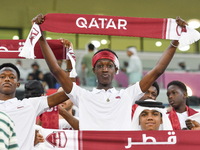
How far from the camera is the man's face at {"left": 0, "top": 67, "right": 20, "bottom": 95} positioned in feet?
11.1

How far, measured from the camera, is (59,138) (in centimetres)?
318

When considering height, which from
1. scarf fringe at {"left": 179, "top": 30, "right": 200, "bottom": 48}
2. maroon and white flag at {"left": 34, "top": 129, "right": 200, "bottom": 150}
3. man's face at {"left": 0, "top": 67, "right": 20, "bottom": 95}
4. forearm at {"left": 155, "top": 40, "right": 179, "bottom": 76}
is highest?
scarf fringe at {"left": 179, "top": 30, "right": 200, "bottom": 48}

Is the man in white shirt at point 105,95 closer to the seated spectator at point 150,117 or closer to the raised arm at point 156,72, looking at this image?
the raised arm at point 156,72

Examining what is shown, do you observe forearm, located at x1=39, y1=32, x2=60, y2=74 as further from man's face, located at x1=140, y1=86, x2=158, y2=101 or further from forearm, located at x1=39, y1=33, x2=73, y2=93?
man's face, located at x1=140, y1=86, x2=158, y2=101

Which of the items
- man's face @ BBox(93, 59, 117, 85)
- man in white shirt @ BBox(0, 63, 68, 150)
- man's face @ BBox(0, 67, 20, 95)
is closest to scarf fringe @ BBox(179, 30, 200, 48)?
man's face @ BBox(93, 59, 117, 85)

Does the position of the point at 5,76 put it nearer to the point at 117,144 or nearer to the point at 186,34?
the point at 117,144

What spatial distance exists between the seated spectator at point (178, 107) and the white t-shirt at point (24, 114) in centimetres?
165

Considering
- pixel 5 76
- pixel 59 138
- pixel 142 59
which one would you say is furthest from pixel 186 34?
pixel 142 59

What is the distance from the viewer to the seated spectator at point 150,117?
3496 mm

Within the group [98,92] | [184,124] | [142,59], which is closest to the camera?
[98,92]

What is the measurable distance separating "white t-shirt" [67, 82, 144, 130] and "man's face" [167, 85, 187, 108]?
1.24 m

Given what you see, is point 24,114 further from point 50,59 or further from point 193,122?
point 193,122

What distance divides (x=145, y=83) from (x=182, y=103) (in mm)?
1302

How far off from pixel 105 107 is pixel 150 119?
2.01 feet
